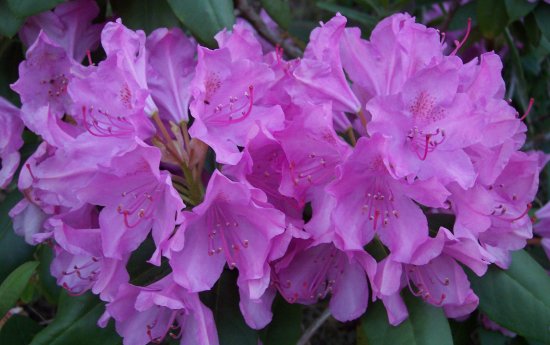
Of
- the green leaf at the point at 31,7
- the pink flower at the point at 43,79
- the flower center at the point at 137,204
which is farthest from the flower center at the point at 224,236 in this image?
the green leaf at the point at 31,7

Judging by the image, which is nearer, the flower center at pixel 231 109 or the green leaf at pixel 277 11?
the flower center at pixel 231 109

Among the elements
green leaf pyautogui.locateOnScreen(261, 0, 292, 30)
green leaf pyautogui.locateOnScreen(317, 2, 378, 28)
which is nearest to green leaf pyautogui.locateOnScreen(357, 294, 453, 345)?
green leaf pyautogui.locateOnScreen(261, 0, 292, 30)

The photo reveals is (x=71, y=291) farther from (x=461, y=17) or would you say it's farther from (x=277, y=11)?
(x=461, y=17)

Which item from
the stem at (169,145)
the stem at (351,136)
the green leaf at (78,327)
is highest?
the stem at (169,145)

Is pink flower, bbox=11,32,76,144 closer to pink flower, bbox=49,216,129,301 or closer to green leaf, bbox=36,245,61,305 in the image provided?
pink flower, bbox=49,216,129,301

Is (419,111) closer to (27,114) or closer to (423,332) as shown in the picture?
(423,332)

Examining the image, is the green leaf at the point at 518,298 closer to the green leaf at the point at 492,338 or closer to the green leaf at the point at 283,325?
the green leaf at the point at 283,325

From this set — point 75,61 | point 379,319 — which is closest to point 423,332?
point 379,319
